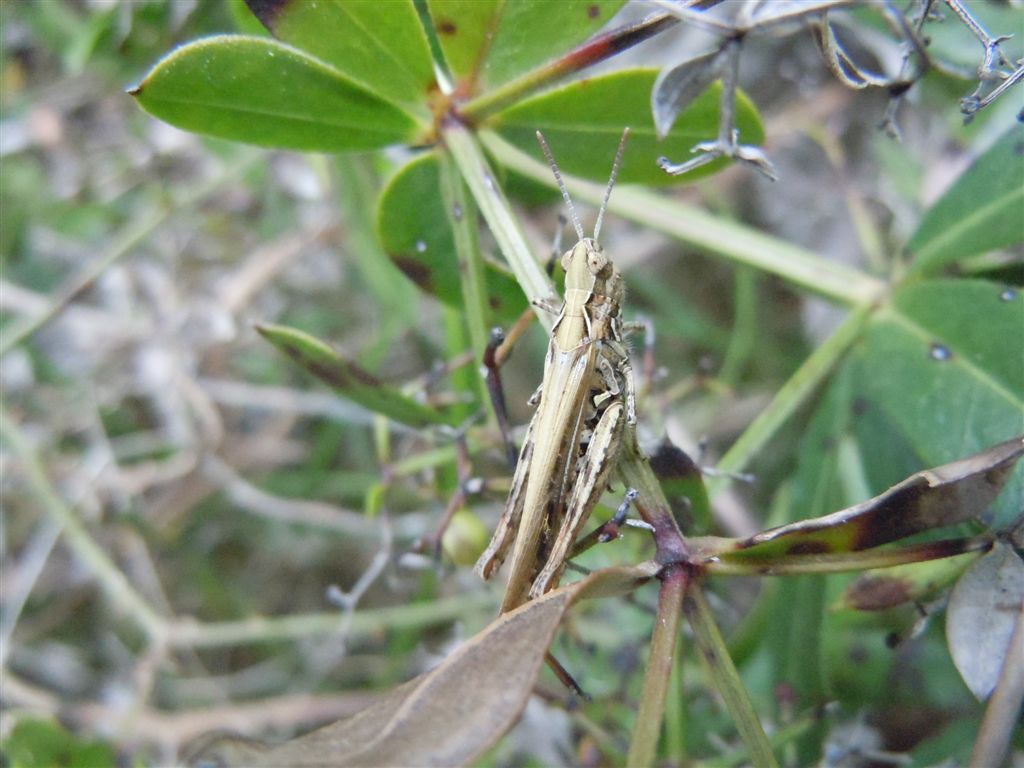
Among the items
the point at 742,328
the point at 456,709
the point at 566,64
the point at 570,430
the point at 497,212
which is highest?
the point at 742,328

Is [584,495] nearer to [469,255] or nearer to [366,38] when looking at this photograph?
[469,255]

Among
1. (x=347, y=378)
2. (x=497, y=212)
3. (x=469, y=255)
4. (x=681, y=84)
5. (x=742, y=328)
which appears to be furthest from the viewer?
(x=742, y=328)

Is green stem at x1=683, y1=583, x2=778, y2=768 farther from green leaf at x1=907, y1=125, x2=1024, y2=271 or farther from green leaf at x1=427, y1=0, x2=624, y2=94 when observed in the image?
green leaf at x1=907, y1=125, x2=1024, y2=271

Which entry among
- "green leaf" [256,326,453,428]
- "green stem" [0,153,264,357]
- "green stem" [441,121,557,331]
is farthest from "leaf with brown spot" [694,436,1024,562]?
"green stem" [0,153,264,357]

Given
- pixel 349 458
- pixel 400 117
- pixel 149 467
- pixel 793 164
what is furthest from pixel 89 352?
pixel 793 164

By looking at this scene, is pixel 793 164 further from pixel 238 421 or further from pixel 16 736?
pixel 16 736

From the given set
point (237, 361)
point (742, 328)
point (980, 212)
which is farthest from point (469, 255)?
point (237, 361)

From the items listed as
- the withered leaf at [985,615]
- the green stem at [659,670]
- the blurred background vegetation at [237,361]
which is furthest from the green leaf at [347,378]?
the withered leaf at [985,615]
